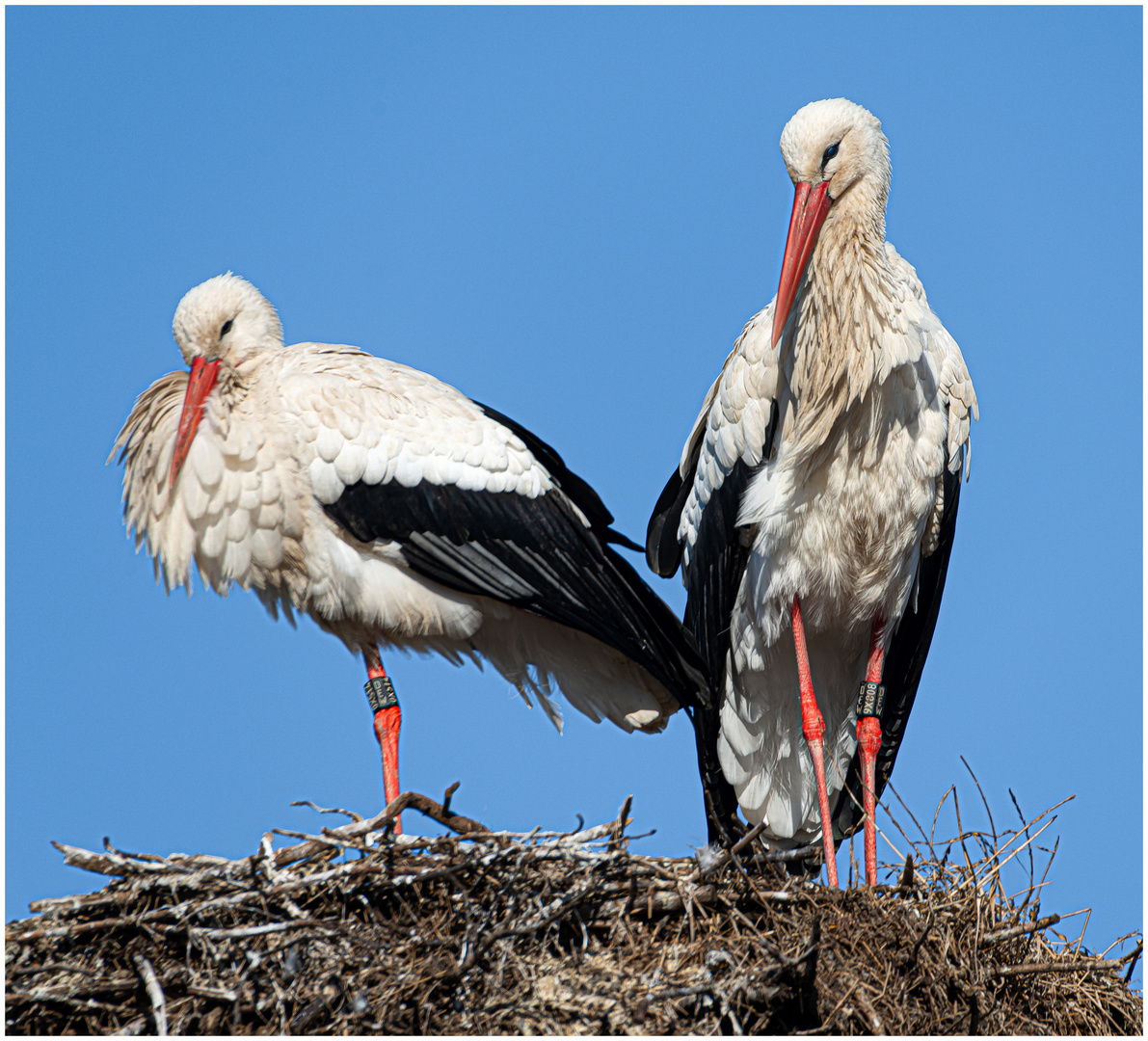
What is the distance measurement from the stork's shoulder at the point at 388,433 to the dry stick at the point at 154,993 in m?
1.63

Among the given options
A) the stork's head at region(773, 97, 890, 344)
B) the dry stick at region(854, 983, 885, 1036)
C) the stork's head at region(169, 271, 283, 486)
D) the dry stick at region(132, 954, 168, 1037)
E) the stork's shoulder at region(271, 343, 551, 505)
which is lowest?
the dry stick at region(132, 954, 168, 1037)

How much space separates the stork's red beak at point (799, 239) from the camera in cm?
480

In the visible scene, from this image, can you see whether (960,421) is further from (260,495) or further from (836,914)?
(260,495)

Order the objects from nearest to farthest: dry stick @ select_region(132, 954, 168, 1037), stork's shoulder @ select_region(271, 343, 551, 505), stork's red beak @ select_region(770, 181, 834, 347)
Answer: dry stick @ select_region(132, 954, 168, 1037), stork's red beak @ select_region(770, 181, 834, 347), stork's shoulder @ select_region(271, 343, 551, 505)

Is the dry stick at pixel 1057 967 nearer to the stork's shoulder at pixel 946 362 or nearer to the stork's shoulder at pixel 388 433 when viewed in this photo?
the stork's shoulder at pixel 946 362

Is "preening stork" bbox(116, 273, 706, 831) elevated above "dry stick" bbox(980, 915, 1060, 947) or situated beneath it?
elevated above

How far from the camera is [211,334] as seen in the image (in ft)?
16.8

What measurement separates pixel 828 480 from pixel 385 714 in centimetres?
161

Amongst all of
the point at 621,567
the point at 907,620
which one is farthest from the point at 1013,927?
the point at 621,567

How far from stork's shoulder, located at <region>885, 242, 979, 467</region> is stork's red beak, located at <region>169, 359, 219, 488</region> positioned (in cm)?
216

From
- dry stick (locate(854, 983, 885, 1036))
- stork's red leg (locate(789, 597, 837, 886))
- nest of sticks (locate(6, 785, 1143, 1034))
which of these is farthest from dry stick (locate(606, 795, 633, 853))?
stork's red leg (locate(789, 597, 837, 886))

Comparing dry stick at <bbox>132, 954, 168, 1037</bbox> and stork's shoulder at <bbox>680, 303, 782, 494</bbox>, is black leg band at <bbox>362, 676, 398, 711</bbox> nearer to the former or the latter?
stork's shoulder at <bbox>680, 303, 782, 494</bbox>

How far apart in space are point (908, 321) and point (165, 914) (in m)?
2.70

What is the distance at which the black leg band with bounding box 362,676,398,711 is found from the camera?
5.24m
